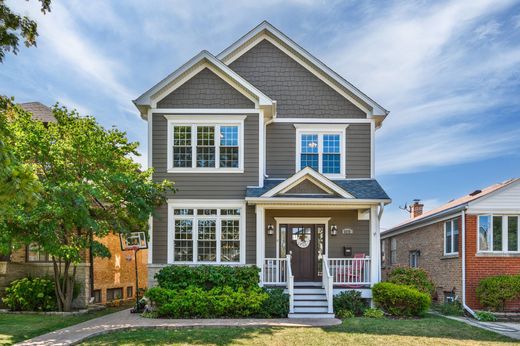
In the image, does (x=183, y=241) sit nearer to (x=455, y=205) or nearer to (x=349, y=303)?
(x=349, y=303)

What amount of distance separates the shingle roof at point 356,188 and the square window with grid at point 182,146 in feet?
7.55

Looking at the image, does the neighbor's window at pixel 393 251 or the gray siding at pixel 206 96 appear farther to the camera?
the neighbor's window at pixel 393 251

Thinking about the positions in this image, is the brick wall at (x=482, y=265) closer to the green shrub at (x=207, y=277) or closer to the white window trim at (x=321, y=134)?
the white window trim at (x=321, y=134)

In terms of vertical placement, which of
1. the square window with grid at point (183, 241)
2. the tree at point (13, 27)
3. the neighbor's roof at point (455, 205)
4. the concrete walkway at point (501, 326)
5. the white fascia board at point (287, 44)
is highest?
the white fascia board at point (287, 44)

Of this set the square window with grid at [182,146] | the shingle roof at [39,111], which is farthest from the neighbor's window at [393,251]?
the shingle roof at [39,111]

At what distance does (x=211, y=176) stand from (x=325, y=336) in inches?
260

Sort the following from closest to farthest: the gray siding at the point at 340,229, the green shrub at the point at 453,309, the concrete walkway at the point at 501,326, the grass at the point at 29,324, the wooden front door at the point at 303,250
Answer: the grass at the point at 29,324
the concrete walkway at the point at 501,326
the green shrub at the point at 453,309
the gray siding at the point at 340,229
the wooden front door at the point at 303,250

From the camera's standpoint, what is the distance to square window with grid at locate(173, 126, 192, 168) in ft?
49.2

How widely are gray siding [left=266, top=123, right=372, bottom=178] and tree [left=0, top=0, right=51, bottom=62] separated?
881 centimetres

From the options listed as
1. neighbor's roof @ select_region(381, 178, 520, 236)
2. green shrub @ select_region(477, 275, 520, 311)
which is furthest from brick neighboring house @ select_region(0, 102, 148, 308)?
green shrub @ select_region(477, 275, 520, 311)

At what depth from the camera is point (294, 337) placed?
10172 mm

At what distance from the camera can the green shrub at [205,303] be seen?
1281cm

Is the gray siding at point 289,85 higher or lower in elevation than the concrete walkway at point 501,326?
higher

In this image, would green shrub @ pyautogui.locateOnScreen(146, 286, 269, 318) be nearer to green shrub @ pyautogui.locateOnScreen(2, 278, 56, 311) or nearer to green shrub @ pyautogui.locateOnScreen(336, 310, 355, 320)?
green shrub @ pyautogui.locateOnScreen(336, 310, 355, 320)
